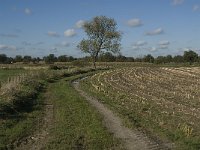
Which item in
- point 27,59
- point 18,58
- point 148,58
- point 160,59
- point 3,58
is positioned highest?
point 3,58

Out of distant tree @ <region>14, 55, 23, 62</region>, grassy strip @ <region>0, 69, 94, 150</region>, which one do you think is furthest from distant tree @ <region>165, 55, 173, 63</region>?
grassy strip @ <region>0, 69, 94, 150</region>

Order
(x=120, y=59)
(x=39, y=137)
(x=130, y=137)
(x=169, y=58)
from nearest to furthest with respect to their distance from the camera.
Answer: (x=130, y=137), (x=39, y=137), (x=120, y=59), (x=169, y=58)

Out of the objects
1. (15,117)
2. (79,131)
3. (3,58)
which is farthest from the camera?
(3,58)

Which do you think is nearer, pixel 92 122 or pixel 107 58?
pixel 92 122

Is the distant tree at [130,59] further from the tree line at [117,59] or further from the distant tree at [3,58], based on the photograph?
the distant tree at [3,58]

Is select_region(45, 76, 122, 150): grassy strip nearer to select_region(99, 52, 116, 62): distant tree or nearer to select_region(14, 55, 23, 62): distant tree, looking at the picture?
select_region(99, 52, 116, 62): distant tree

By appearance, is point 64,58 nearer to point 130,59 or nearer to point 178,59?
point 130,59

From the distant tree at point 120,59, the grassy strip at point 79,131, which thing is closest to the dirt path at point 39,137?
the grassy strip at point 79,131

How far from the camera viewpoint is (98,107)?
21.8m

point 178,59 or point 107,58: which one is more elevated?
point 107,58

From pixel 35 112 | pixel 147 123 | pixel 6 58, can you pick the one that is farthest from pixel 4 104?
pixel 6 58

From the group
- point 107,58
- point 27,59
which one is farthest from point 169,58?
point 27,59

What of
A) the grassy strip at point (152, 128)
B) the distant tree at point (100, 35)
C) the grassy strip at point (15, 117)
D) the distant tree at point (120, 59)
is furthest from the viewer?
the distant tree at point (120, 59)

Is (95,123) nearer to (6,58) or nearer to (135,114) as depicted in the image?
(135,114)
